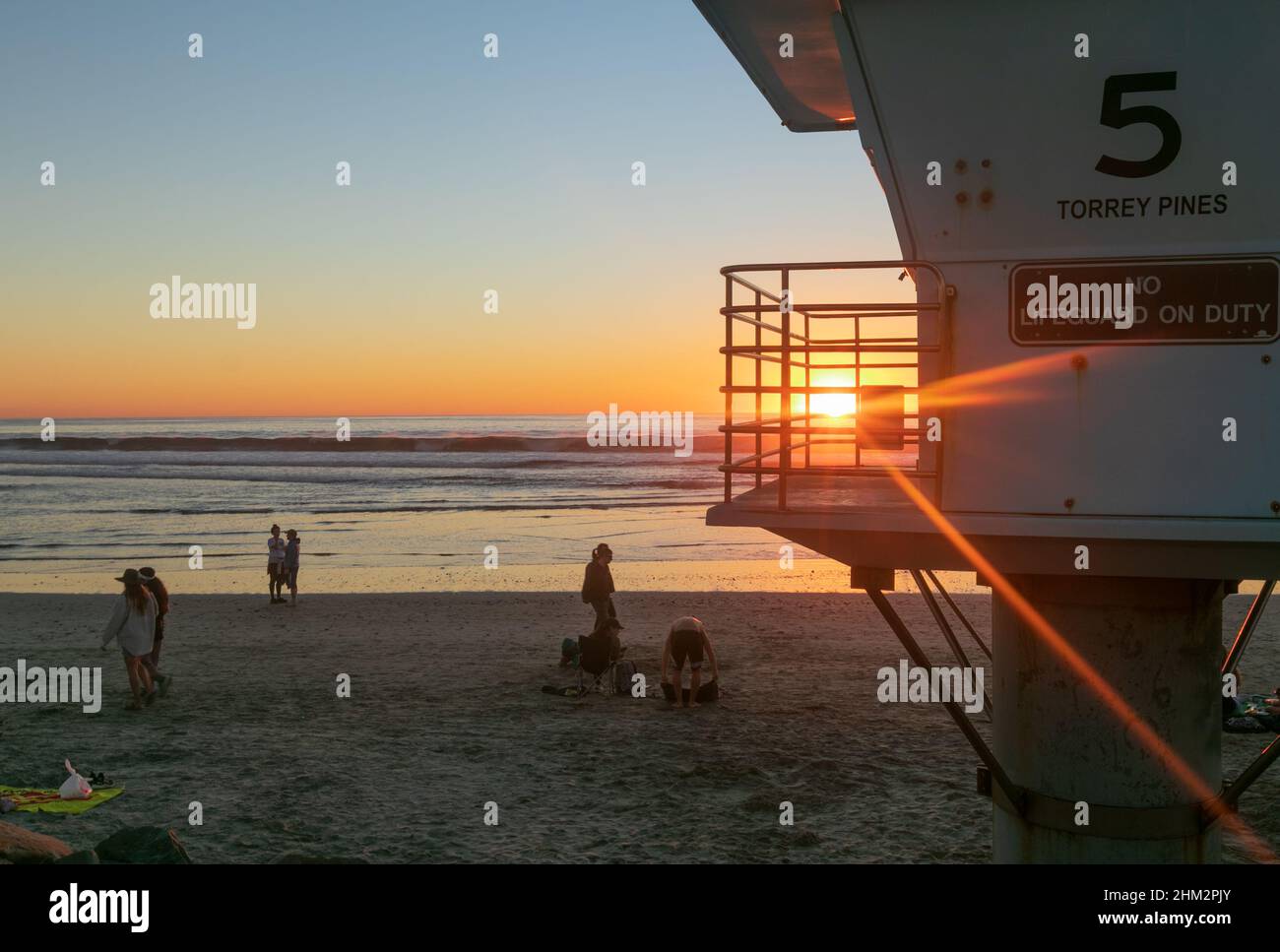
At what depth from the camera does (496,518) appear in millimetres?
45875

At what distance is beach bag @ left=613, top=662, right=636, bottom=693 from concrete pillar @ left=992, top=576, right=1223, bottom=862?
9099mm

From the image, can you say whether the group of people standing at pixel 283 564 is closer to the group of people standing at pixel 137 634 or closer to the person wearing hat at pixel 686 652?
the group of people standing at pixel 137 634

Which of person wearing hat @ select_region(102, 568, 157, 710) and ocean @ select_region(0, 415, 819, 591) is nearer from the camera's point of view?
person wearing hat @ select_region(102, 568, 157, 710)

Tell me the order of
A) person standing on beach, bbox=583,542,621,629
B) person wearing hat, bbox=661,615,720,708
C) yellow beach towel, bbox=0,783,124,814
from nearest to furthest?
yellow beach towel, bbox=0,783,124,814 < person wearing hat, bbox=661,615,720,708 < person standing on beach, bbox=583,542,621,629

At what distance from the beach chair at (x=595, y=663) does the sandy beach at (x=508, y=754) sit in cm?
66

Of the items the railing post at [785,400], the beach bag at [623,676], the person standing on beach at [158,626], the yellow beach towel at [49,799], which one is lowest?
the yellow beach towel at [49,799]

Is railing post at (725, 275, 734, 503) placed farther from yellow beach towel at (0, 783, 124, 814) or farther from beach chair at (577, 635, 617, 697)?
beach chair at (577, 635, 617, 697)

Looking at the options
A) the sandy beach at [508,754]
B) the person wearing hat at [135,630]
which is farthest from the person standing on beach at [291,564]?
the person wearing hat at [135,630]

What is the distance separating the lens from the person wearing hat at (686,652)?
47.0 feet

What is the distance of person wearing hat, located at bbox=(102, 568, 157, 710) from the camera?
48.1 feet

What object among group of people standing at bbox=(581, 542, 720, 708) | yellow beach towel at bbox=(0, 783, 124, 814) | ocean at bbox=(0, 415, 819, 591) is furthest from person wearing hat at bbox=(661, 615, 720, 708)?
ocean at bbox=(0, 415, 819, 591)

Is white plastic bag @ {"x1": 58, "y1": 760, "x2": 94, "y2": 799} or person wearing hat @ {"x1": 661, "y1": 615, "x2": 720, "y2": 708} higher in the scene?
person wearing hat @ {"x1": 661, "y1": 615, "x2": 720, "y2": 708}

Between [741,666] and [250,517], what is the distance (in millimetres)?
35151
